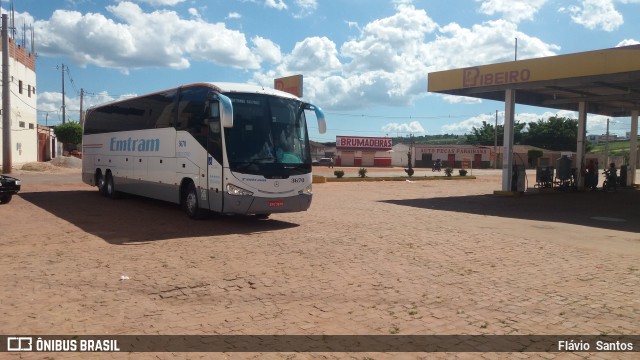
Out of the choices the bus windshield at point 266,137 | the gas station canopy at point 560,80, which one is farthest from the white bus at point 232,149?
the gas station canopy at point 560,80

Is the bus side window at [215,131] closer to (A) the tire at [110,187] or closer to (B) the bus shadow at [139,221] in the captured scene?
(B) the bus shadow at [139,221]

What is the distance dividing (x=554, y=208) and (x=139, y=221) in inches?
558

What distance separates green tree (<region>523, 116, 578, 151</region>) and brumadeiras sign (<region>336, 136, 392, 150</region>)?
30109 mm

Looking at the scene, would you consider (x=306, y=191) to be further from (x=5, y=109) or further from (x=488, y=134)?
(x=488, y=134)

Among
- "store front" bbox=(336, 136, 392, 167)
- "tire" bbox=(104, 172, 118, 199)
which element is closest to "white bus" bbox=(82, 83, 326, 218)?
"tire" bbox=(104, 172, 118, 199)

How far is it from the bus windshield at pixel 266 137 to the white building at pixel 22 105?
3857 cm

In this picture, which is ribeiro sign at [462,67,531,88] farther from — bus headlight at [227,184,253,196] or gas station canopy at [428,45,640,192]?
bus headlight at [227,184,253,196]

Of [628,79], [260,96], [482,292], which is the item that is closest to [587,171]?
[628,79]

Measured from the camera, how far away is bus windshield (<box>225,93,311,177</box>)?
10938mm

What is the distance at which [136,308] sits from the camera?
5.53m

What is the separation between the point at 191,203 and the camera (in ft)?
40.5

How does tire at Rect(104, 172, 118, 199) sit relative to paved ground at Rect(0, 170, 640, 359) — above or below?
Result: above

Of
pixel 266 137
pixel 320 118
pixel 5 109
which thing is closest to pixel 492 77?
pixel 320 118

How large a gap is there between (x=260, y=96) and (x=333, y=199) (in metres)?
8.79
